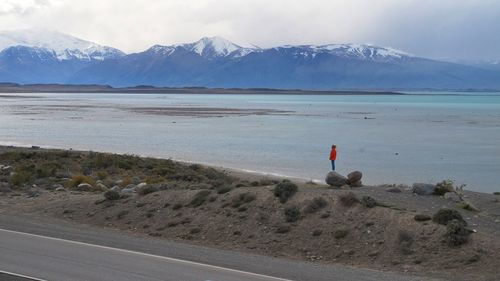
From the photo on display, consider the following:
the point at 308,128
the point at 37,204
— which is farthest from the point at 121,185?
the point at 308,128

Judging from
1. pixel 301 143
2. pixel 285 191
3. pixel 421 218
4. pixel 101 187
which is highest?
pixel 285 191

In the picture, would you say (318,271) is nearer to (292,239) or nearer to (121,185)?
(292,239)

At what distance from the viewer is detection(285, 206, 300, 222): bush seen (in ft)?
44.3

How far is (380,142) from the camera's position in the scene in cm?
5169

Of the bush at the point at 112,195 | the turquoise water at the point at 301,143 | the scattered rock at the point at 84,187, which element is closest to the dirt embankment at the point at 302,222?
the bush at the point at 112,195

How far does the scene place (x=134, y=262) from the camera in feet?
33.2

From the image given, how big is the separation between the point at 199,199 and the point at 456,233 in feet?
20.2

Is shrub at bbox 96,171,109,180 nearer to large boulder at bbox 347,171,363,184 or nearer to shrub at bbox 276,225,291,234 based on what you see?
large boulder at bbox 347,171,363,184

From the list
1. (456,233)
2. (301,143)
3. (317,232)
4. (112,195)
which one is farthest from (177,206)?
(301,143)

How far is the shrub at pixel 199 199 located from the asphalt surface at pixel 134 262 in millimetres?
2583

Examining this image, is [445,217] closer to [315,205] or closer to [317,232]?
[317,232]

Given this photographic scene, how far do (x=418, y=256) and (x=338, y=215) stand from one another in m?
2.38

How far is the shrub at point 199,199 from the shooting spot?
15.3 m

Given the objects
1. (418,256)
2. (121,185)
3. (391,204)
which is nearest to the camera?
(418,256)
